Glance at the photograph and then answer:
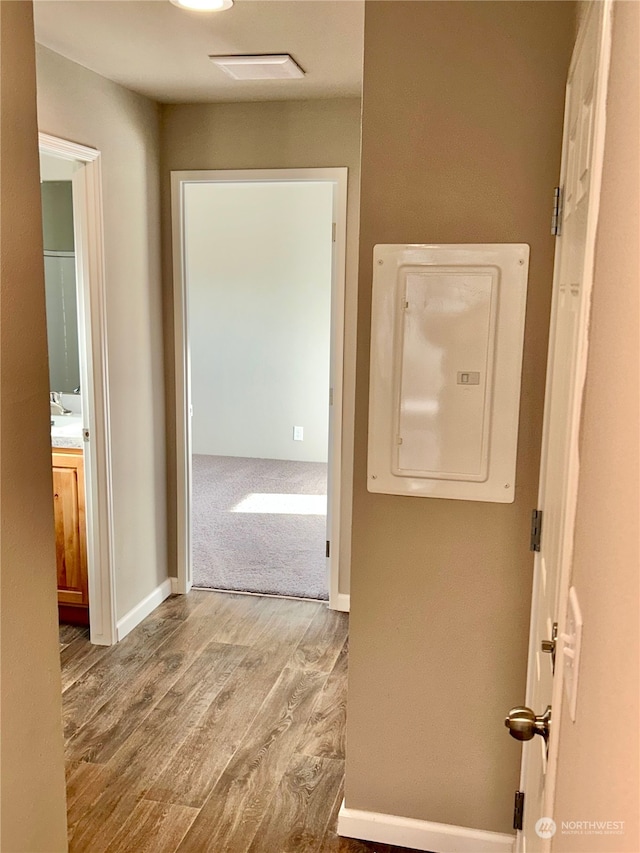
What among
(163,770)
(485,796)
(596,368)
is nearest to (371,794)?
(485,796)

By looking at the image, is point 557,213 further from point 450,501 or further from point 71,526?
point 71,526

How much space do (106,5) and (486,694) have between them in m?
2.30

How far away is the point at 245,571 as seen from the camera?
13.5 ft

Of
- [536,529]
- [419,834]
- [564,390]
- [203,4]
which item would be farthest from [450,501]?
[203,4]

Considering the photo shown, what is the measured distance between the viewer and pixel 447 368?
182 centimetres

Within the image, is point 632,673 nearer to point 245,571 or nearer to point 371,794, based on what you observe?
point 371,794

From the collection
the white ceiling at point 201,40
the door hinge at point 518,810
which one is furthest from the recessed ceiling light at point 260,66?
the door hinge at point 518,810

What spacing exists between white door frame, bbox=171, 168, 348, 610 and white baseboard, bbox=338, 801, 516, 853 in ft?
5.20

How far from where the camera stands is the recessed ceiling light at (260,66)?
8.80ft

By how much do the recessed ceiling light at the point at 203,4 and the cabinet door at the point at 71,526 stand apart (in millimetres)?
1880

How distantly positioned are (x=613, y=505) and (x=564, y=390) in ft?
2.51

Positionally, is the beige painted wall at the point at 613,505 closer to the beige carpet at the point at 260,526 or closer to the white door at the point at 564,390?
the white door at the point at 564,390

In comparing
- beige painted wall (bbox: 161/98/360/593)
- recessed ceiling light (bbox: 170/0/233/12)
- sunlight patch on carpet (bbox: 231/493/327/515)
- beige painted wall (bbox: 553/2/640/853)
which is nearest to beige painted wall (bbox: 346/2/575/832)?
recessed ceiling light (bbox: 170/0/233/12)

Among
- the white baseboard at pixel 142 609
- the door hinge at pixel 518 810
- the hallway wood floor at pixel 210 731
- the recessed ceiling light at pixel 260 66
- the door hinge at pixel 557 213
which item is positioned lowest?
the hallway wood floor at pixel 210 731
